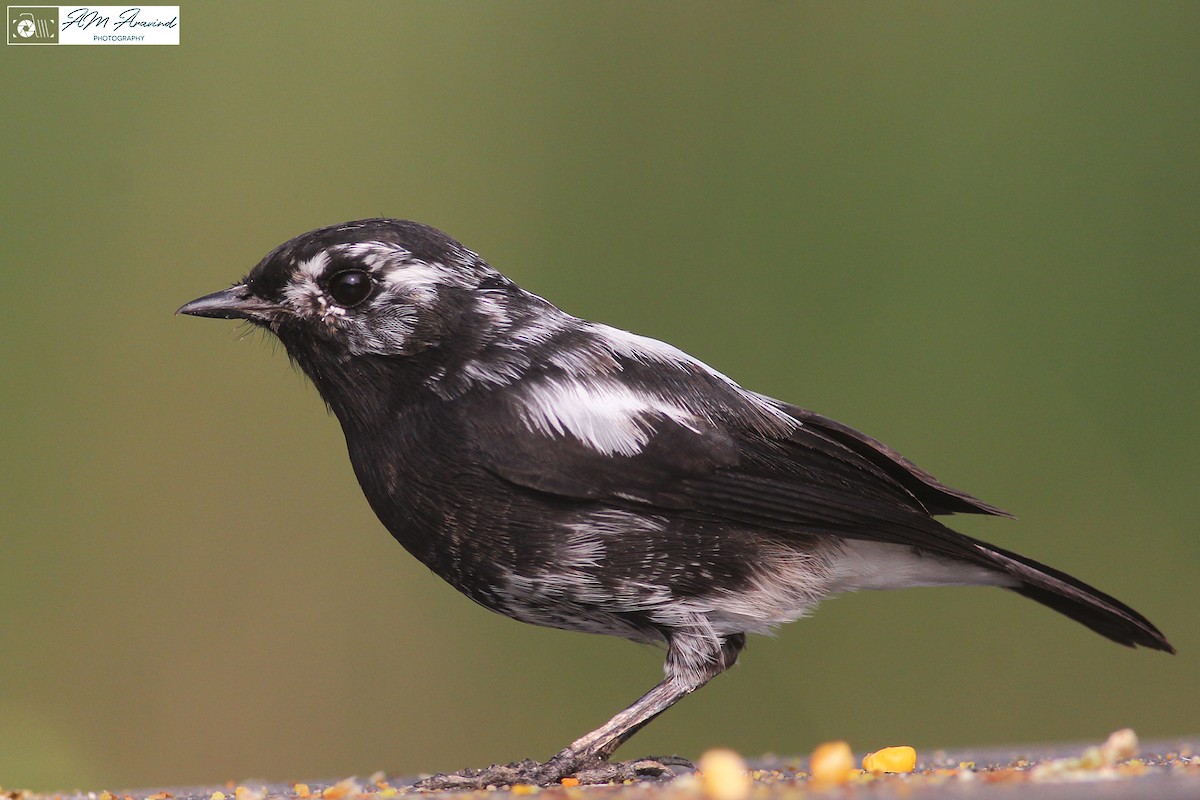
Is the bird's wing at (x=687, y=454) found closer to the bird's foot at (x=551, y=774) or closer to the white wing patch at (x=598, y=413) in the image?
the white wing patch at (x=598, y=413)

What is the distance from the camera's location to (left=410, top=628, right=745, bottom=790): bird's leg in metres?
2.24

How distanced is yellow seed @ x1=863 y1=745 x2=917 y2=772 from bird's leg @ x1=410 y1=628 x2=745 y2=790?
1.18 feet

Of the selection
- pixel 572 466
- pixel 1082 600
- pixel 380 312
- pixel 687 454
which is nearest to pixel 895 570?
pixel 1082 600

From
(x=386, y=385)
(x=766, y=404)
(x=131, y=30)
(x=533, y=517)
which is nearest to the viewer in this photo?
(x=533, y=517)

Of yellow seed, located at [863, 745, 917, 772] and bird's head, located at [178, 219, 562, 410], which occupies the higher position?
bird's head, located at [178, 219, 562, 410]

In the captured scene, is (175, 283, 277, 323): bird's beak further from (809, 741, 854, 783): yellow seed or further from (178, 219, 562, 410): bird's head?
(809, 741, 854, 783): yellow seed

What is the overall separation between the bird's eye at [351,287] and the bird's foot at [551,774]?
3.36 ft

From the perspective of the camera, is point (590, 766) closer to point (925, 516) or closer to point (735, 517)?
point (735, 517)

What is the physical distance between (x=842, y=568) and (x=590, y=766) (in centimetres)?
73

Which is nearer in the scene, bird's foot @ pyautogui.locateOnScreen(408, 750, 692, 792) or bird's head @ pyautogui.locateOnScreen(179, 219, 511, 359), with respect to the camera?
bird's foot @ pyautogui.locateOnScreen(408, 750, 692, 792)

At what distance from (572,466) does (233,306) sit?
87 centimetres

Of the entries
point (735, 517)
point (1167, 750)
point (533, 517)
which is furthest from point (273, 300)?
point (1167, 750)

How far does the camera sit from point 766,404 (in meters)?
2.53

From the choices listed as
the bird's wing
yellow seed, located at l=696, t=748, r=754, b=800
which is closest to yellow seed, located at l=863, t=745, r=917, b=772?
the bird's wing
